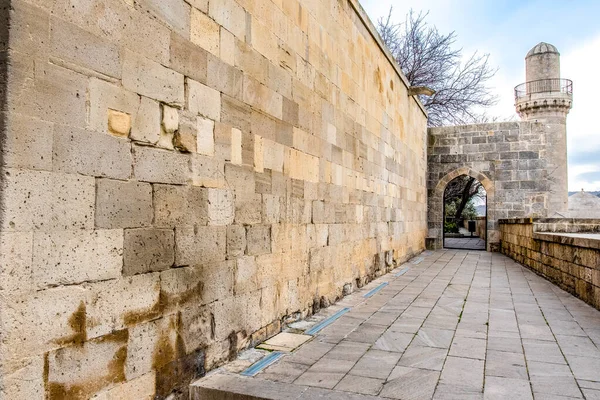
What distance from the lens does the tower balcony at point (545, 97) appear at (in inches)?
864

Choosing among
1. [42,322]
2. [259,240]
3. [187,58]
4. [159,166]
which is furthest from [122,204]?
[259,240]

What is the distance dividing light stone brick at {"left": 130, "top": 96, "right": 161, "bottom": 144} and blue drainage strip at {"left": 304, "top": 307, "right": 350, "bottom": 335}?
2380mm

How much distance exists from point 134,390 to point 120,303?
502 mm

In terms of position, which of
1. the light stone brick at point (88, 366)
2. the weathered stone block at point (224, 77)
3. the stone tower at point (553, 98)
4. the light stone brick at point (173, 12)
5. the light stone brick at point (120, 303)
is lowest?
the light stone brick at point (88, 366)

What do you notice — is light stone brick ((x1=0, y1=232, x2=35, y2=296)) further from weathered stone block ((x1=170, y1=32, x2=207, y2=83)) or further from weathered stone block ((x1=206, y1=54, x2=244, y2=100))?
weathered stone block ((x1=206, y1=54, x2=244, y2=100))

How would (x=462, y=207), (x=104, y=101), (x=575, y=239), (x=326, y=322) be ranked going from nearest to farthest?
(x=104, y=101) → (x=326, y=322) → (x=575, y=239) → (x=462, y=207)

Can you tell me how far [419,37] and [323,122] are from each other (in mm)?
14900

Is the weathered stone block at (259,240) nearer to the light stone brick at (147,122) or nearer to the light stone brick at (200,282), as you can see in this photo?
the light stone brick at (200,282)

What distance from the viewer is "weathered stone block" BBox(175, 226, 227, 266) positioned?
2.84 m

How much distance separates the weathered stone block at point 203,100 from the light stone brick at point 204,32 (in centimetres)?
28

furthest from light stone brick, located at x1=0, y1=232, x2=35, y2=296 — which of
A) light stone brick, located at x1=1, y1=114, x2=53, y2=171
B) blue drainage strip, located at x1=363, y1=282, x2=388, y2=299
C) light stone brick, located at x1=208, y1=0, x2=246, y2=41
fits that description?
blue drainage strip, located at x1=363, y1=282, x2=388, y2=299

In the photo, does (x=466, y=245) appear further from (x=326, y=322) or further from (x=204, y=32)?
(x=204, y=32)

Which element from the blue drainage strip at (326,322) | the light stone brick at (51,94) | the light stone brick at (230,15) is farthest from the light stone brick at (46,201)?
the blue drainage strip at (326,322)

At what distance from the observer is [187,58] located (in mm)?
2906
